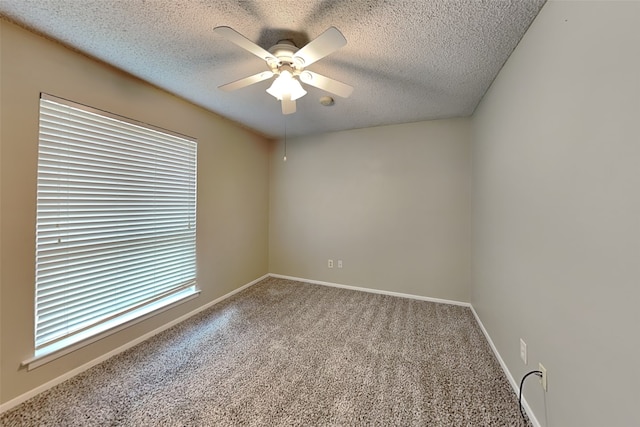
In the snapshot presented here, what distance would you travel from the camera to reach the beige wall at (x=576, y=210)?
79 centimetres

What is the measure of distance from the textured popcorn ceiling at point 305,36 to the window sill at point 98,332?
6.91 feet

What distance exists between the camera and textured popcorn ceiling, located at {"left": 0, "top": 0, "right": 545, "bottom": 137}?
1330mm

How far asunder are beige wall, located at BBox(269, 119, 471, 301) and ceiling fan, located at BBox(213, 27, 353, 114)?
1764 mm

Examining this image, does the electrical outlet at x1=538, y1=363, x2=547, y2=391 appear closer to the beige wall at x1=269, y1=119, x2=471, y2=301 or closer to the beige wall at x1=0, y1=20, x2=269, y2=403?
the beige wall at x1=269, y1=119, x2=471, y2=301

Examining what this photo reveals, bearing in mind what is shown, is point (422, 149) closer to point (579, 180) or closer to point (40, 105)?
point (579, 180)

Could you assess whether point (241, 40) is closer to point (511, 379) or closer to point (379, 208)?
point (379, 208)

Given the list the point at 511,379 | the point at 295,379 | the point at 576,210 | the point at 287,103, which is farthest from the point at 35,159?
the point at 511,379

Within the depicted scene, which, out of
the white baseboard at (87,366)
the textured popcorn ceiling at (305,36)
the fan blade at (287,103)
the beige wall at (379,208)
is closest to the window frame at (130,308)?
the white baseboard at (87,366)

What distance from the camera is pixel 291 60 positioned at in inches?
62.1

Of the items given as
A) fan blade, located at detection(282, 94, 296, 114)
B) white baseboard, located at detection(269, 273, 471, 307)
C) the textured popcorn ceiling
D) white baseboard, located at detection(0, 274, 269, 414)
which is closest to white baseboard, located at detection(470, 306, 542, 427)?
white baseboard, located at detection(269, 273, 471, 307)

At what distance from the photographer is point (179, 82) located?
216 cm

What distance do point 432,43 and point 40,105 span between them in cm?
265

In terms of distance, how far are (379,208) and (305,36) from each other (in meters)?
2.32

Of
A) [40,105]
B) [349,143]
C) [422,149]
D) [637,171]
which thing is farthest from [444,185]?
[40,105]
